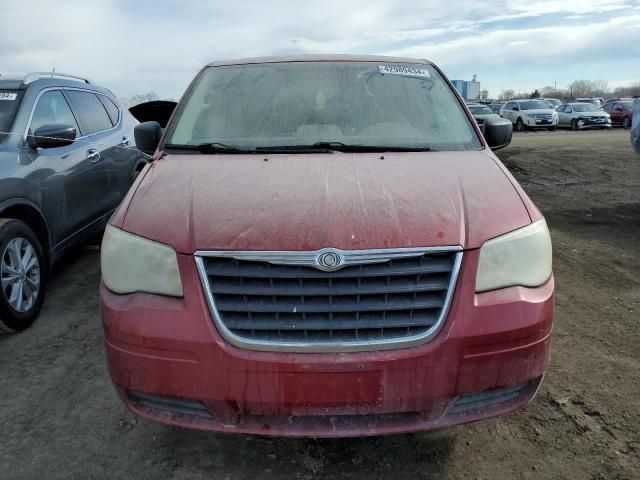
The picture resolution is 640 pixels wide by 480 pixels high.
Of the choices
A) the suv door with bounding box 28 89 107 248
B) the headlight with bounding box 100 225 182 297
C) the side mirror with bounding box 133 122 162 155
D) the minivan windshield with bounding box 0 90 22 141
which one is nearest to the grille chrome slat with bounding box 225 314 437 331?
the headlight with bounding box 100 225 182 297

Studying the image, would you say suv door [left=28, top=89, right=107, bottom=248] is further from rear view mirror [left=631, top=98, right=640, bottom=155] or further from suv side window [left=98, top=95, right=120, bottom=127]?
rear view mirror [left=631, top=98, right=640, bottom=155]

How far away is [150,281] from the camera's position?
211 centimetres

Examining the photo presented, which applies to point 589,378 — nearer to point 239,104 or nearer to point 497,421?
point 497,421

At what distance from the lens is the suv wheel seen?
3.61 meters

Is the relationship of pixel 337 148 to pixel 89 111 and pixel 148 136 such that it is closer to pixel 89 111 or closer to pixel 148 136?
pixel 148 136

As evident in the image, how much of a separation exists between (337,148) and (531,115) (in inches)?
1159

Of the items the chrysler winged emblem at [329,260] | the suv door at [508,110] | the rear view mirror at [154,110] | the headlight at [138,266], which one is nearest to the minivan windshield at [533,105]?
the suv door at [508,110]

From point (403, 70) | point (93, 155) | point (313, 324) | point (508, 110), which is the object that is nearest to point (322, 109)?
point (403, 70)

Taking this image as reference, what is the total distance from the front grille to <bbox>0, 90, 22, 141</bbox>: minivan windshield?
2.94 meters

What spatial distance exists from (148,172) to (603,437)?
258cm

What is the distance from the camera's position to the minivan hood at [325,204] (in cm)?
205

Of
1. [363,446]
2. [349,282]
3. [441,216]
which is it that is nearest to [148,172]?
[349,282]

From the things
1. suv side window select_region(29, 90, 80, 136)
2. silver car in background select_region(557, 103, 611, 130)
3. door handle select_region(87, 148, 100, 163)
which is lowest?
silver car in background select_region(557, 103, 611, 130)

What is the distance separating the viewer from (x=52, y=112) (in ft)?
15.3
